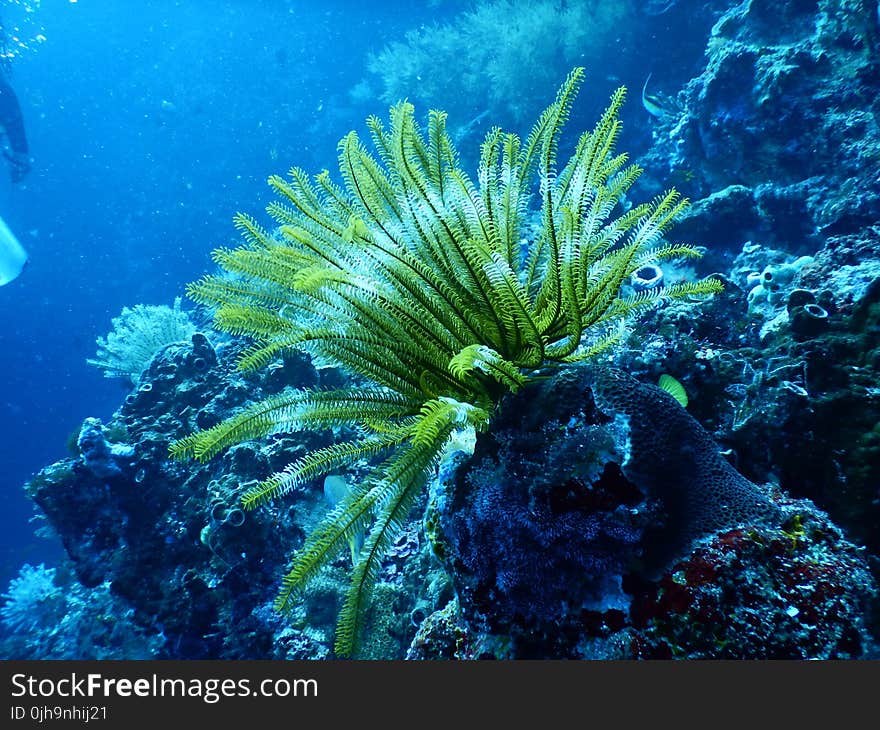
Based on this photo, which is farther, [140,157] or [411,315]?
[140,157]

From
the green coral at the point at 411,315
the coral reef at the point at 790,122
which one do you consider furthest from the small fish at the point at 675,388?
the coral reef at the point at 790,122

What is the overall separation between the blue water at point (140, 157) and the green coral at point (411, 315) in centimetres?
2536

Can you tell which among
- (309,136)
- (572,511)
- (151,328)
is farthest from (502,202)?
(309,136)

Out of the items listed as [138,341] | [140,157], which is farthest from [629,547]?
→ [140,157]

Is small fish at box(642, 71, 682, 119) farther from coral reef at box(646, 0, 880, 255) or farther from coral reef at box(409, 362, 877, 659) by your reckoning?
coral reef at box(409, 362, 877, 659)

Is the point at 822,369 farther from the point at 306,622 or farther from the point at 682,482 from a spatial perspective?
the point at 306,622

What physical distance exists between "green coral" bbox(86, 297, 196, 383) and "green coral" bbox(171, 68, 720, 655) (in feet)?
28.1

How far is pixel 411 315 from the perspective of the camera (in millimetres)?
2193

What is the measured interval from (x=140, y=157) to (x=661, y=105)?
4461 cm

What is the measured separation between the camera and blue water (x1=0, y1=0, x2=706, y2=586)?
28938 mm

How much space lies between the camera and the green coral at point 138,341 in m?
9.63

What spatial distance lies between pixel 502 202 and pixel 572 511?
175 centimetres

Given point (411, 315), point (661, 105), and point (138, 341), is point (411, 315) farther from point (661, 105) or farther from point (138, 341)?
point (661, 105)

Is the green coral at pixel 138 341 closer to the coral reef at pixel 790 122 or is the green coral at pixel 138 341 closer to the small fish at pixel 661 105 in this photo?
the coral reef at pixel 790 122
